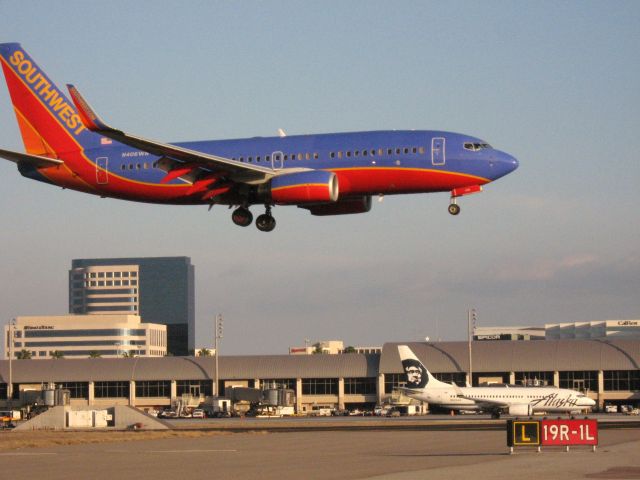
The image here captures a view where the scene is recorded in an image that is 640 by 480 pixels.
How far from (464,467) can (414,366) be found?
8136cm

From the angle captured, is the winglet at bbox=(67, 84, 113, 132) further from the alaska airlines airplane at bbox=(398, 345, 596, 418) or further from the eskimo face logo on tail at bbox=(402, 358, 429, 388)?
the eskimo face logo on tail at bbox=(402, 358, 429, 388)

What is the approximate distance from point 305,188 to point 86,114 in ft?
41.0

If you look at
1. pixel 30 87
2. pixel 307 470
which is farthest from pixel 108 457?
pixel 30 87

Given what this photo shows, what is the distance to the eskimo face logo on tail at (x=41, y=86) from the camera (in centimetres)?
8069

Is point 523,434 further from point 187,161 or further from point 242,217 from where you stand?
point 187,161

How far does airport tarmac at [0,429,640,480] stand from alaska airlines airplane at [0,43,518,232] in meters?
13.5

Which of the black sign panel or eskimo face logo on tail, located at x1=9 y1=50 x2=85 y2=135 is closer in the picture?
the black sign panel

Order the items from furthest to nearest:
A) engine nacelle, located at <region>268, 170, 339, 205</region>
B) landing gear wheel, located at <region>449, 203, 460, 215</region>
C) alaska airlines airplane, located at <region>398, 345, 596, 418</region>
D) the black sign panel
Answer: alaska airlines airplane, located at <region>398, 345, 596, 418</region>
landing gear wheel, located at <region>449, 203, 460, 215</region>
engine nacelle, located at <region>268, 170, 339, 205</region>
the black sign panel

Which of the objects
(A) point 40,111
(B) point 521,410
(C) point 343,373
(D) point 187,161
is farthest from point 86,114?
(C) point 343,373

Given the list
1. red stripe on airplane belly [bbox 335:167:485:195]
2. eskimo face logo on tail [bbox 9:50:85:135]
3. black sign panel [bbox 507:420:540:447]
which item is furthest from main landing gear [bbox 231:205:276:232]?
black sign panel [bbox 507:420:540:447]

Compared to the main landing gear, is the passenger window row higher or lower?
higher

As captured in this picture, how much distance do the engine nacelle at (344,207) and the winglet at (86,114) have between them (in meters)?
14.6

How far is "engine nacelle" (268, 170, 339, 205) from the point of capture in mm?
66188

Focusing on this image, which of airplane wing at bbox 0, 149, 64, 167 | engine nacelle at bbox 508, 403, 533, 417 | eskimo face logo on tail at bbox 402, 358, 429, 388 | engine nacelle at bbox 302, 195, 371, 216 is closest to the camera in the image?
engine nacelle at bbox 302, 195, 371, 216
